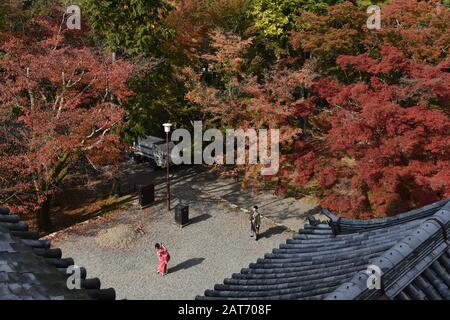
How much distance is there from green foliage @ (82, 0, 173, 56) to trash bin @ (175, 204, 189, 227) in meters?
6.44

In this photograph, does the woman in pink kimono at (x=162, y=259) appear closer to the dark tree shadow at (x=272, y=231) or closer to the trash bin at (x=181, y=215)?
the trash bin at (x=181, y=215)

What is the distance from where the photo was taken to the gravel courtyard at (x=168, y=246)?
13.5m

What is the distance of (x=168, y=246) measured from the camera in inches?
617

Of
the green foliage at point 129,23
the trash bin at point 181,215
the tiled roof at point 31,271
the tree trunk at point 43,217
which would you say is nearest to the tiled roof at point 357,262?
the tiled roof at point 31,271

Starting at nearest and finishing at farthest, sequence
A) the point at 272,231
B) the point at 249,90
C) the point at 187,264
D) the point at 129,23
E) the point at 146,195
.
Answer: the point at 187,264
the point at 272,231
the point at 249,90
the point at 129,23
the point at 146,195

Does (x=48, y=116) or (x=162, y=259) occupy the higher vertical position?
(x=48, y=116)

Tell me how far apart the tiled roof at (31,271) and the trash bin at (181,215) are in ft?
39.0

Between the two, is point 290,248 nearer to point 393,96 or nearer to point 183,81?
point 393,96

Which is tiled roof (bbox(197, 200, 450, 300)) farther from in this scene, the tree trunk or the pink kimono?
the tree trunk

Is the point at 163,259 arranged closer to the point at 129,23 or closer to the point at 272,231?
the point at 272,231

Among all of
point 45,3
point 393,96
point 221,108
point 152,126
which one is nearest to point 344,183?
point 393,96

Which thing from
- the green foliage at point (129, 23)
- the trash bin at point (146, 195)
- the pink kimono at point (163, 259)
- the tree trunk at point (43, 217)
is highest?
the green foliage at point (129, 23)

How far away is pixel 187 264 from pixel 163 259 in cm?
117

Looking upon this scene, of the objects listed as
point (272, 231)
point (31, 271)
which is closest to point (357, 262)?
point (31, 271)
